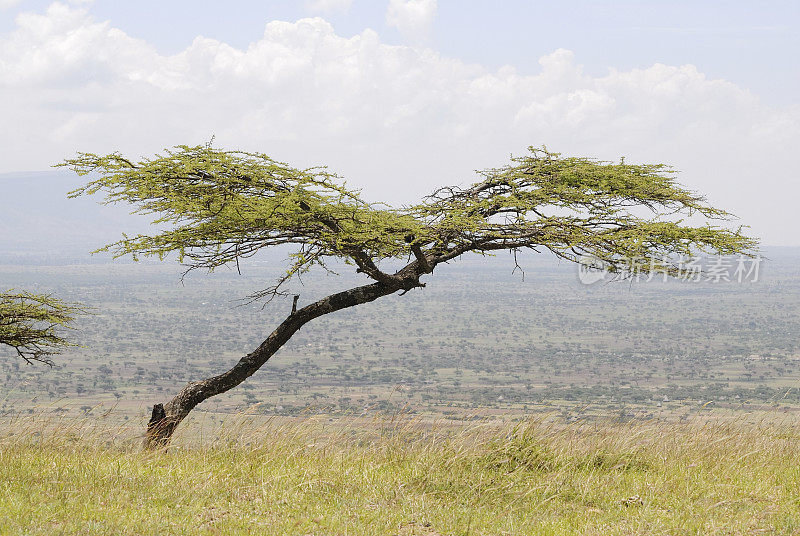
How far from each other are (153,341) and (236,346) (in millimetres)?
14580

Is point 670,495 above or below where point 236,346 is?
above

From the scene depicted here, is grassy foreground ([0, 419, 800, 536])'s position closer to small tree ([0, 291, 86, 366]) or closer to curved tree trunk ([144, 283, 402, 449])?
curved tree trunk ([144, 283, 402, 449])

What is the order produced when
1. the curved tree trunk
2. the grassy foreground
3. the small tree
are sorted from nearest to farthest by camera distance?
the grassy foreground
the curved tree trunk
the small tree

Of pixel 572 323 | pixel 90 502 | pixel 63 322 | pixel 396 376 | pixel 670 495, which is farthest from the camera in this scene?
pixel 572 323

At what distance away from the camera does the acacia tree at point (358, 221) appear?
9.04 meters

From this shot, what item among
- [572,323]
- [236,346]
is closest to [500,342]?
[572,323]

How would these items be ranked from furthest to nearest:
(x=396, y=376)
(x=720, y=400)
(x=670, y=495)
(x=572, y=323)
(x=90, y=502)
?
(x=572, y=323) → (x=396, y=376) → (x=720, y=400) → (x=670, y=495) → (x=90, y=502)

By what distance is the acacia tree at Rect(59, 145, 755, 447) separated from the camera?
9.04 m

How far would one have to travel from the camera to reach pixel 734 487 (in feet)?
24.1

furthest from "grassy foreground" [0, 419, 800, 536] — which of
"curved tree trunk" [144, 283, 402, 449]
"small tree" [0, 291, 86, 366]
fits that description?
"small tree" [0, 291, 86, 366]

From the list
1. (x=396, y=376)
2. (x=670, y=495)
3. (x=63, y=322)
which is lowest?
(x=396, y=376)

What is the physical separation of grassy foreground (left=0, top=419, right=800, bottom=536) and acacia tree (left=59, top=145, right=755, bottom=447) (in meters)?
1.83

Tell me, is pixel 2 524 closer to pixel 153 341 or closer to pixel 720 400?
pixel 720 400

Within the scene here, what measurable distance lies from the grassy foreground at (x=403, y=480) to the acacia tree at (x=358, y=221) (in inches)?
72.1
